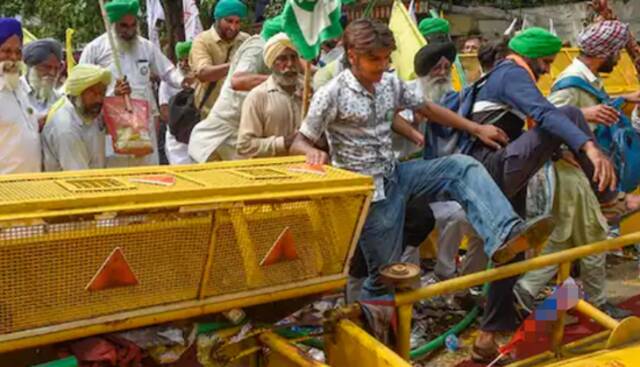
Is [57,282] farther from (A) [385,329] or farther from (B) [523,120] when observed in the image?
(B) [523,120]

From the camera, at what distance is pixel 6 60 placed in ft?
13.9

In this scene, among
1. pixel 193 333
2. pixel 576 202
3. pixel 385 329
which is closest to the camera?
pixel 193 333

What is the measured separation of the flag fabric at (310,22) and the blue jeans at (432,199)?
771mm

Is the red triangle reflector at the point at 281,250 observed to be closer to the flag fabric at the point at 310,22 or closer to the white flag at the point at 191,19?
the flag fabric at the point at 310,22

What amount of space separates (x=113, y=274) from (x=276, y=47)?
7.33ft

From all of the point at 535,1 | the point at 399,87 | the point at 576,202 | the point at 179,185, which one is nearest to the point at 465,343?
the point at 576,202

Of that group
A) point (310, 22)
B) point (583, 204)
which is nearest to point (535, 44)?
point (583, 204)

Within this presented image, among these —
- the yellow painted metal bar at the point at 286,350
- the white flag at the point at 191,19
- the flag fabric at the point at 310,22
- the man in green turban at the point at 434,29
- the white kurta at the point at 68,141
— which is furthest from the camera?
the white flag at the point at 191,19

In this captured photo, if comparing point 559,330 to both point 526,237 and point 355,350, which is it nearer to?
point 526,237

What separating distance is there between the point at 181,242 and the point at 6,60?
2.45m

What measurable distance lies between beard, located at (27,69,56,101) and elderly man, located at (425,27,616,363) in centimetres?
265

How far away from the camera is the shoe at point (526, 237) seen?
316 centimetres

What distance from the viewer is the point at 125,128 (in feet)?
15.0

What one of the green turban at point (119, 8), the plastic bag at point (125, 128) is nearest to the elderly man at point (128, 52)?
the green turban at point (119, 8)
